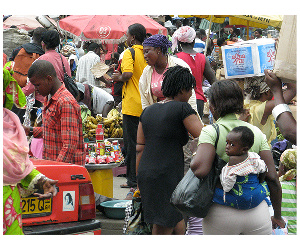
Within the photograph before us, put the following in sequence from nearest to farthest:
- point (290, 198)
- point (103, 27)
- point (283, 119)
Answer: point (283, 119) → point (290, 198) → point (103, 27)

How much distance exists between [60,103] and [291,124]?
2.44 m

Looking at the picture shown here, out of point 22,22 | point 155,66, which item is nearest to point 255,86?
point 155,66

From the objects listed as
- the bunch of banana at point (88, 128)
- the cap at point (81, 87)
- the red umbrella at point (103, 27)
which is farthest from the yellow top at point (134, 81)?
the red umbrella at point (103, 27)

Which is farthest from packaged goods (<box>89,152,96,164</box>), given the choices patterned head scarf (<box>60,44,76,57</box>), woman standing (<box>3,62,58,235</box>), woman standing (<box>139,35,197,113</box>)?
patterned head scarf (<box>60,44,76,57</box>)

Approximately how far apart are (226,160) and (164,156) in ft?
2.75

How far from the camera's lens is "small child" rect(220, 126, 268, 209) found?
3191mm

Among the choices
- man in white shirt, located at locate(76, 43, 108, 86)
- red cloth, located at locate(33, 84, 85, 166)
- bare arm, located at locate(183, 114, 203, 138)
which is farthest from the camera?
man in white shirt, located at locate(76, 43, 108, 86)

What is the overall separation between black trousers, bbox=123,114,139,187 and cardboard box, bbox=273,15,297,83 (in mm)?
3774

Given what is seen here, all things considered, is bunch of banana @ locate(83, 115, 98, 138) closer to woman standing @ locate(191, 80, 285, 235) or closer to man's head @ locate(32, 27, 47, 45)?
man's head @ locate(32, 27, 47, 45)

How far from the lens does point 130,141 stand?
6855mm

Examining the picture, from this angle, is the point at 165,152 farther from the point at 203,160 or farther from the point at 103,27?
the point at 103,27

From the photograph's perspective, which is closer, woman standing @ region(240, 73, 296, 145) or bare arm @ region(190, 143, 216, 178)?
bare arm @ region(190, 143, 216, 178)

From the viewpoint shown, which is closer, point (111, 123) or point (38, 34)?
point (38, 34)

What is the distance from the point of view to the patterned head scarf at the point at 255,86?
563 cm
